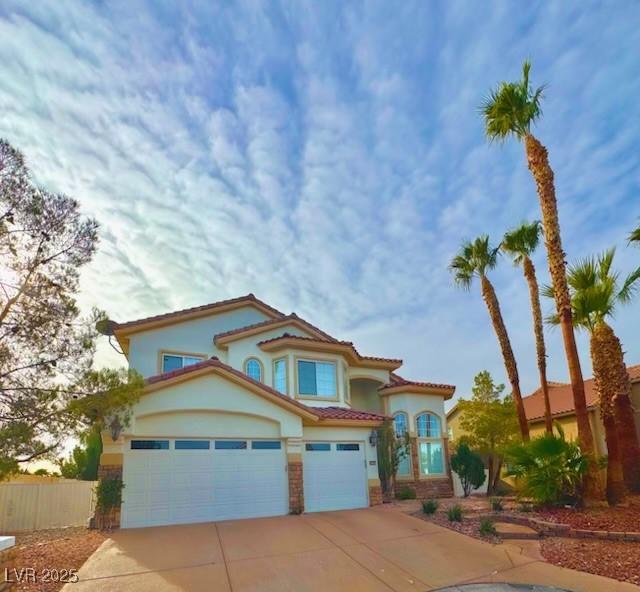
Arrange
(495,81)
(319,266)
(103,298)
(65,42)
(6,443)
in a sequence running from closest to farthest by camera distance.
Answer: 1. (6,443)
2. (65,42)
3. (103,298)
4. (495,81)
5. (319,266)

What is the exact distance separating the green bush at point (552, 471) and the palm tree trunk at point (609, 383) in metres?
0.82

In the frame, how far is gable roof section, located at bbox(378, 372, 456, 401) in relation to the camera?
71.4 ft

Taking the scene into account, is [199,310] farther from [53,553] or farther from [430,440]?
[430,440]

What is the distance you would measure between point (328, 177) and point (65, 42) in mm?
7952

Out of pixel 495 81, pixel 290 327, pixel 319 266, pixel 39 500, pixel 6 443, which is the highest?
pixel 495 81

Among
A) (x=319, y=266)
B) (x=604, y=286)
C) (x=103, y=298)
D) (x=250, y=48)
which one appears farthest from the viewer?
(x=319, y=266)

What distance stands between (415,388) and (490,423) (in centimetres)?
447

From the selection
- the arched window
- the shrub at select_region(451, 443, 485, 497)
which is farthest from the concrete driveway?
the shrub at select_region(451, 443, 485, 497)

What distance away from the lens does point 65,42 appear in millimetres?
9758

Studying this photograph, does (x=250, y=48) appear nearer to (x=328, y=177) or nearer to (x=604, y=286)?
(x=328, y=177)

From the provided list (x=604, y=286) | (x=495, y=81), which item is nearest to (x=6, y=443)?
(x=604, y=286)

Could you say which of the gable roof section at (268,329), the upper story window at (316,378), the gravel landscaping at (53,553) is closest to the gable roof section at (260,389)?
the upper story window at (316,378)

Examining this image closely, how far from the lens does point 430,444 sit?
21.8 metres

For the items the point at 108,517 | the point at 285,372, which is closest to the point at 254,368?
the point at 285,372
